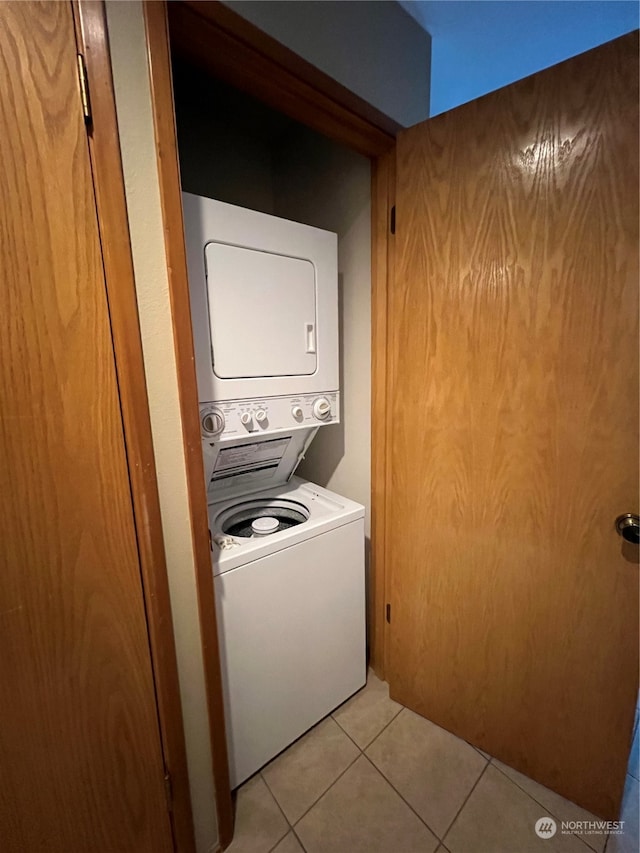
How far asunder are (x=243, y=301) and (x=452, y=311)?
68cm

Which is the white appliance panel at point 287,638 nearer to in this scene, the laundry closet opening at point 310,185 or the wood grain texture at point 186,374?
the wood grain texture at point 186,374

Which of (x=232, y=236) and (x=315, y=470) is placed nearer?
(x=232, y=236)

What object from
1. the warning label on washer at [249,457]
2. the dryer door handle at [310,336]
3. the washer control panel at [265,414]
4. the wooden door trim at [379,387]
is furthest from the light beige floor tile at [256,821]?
the dryer door handle at [310,336]

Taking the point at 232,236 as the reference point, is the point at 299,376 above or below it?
below

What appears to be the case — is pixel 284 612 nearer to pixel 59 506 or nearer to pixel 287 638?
pixel 287 638

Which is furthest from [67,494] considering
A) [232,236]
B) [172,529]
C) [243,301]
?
[232,236]

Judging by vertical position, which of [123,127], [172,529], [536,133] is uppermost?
[536,133]

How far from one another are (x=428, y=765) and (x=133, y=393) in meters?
1.65

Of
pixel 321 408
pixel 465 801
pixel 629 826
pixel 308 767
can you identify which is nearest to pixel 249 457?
pixel 321 408

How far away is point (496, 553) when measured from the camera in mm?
1242

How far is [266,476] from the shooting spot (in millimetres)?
1598

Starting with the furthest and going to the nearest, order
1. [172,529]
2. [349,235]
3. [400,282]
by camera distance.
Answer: [349,235]
[400,282]
[172,529]

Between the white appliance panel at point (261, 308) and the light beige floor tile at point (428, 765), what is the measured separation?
140cm

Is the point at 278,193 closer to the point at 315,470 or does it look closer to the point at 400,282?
the point at 400,282
